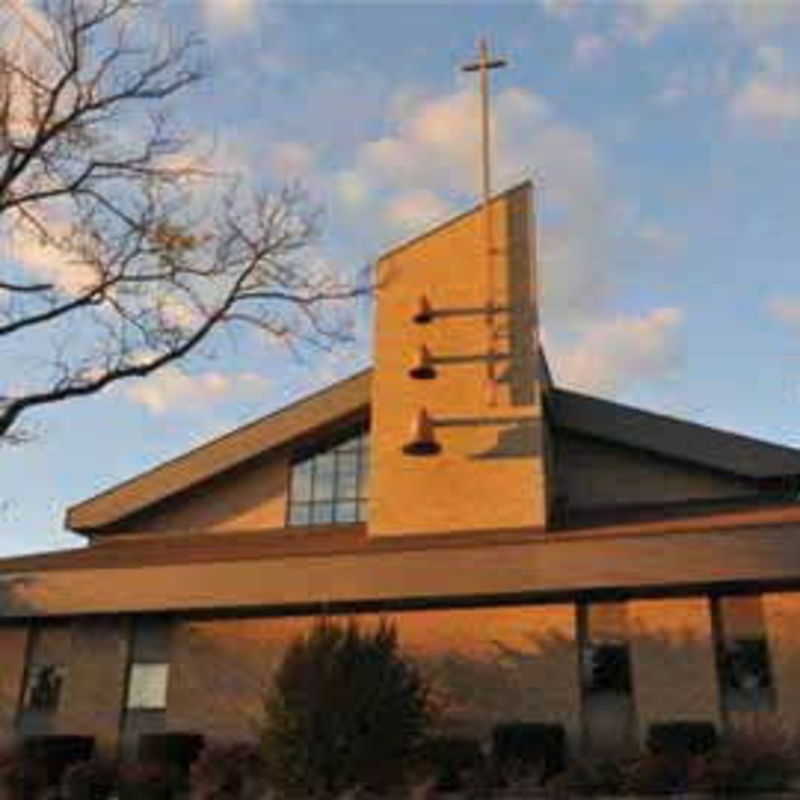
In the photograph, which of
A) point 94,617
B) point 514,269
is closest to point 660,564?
point 514,269

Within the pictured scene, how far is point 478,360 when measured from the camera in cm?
2905

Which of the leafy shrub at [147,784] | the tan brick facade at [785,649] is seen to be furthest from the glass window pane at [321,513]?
the tan brick facade at [785,649]

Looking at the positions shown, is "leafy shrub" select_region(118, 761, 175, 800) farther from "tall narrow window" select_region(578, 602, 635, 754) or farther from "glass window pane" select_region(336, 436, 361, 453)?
"glass window pane" select_region(336, 436, 361, 453)

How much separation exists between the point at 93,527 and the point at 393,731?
43.3ft

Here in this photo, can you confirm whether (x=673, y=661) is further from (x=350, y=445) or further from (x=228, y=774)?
(x=350, y=445)

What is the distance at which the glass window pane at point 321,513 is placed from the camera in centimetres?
3111

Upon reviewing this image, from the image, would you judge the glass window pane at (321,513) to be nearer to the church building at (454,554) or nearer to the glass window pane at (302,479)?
the church building at (454,554)

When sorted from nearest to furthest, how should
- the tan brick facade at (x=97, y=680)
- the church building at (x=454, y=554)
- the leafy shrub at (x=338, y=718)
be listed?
the leafy shrub at (x=338, y=718), the church building at (x=454, y=554), the tan brick facade at (x=97, y=680)

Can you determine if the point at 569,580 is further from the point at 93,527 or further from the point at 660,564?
the point at 93,527

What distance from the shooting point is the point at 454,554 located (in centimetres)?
2553

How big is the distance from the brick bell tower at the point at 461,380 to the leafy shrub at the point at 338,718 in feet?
20.1

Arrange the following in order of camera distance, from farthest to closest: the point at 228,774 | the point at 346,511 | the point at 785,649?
the point at 346,511
the point at 785,649
the point at 228,774

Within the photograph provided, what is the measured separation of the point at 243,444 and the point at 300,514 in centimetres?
218

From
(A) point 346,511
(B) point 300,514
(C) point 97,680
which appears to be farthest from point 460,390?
(C) point 97,680
